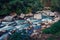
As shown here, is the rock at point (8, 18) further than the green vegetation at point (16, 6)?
No

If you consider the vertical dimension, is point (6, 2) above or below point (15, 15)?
above

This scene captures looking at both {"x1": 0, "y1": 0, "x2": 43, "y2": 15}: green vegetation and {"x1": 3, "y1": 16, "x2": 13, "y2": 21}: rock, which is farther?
{"x1": 0, "y1": 0, "x2": 43, "y2": 15}: green vegetation

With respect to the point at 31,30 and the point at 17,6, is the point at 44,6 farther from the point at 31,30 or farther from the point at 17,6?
the point at 31,30

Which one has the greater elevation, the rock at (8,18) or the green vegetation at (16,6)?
the green vegetation at (16,6)

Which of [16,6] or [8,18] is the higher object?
[16,6]

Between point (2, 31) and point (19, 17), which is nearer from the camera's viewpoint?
point (2, 31)

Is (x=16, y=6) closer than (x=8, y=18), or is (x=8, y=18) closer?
(x=8, y=18)

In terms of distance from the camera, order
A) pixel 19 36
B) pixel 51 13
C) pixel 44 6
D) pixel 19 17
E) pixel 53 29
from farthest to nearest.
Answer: pixel 44 6 → pixel 51 13 → pixel 19 17 → pixel 53 29 → pixel 19 36

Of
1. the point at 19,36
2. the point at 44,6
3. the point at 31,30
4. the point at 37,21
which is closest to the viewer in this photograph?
the point at 19,36

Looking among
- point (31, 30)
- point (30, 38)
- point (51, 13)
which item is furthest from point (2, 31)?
point (51, 13)

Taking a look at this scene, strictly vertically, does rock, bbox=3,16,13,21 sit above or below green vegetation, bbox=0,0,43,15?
below
